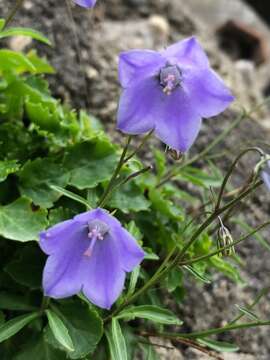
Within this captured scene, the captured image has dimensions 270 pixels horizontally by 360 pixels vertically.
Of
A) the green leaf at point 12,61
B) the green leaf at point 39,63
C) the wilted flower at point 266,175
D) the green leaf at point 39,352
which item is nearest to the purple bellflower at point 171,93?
the wilted flower at point 266,175

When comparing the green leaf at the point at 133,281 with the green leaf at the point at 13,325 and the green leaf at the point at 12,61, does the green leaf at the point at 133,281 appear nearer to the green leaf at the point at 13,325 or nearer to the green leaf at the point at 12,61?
the green leaf at the point at 13,325

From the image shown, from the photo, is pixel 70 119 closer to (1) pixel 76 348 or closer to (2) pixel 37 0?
(1) pixel 76 348

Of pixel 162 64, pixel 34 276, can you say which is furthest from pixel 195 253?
pixel 162 64

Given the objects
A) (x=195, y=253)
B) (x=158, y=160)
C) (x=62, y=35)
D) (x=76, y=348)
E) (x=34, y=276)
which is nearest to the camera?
(x=76, y=348)

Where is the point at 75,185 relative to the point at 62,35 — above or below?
above

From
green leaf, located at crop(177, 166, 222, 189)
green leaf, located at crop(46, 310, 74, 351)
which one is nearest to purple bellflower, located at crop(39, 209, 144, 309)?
green leaf, located at crop(46, 310, 74, 351)

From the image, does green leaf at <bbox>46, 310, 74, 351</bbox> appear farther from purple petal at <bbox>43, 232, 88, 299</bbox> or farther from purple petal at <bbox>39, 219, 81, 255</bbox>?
purple petal at <bbox>39, 219, 81, 255</bbox>

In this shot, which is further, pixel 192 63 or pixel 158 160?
pixel 158 160

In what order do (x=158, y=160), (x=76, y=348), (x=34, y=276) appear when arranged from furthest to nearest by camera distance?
(x=158, y=160) → (x=34, y=276) → (x=76, y=348)
